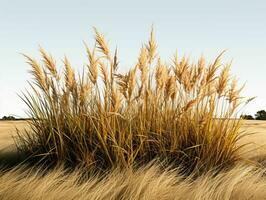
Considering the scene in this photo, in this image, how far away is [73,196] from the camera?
10.6 feet

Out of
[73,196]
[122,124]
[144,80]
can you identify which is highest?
[144,80]

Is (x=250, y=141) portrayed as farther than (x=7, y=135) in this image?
No

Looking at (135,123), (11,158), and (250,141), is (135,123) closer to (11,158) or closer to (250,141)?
(11,158)

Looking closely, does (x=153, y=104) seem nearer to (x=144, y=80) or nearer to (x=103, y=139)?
(x=144, y=80)

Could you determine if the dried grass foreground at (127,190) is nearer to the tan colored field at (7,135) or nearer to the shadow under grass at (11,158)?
the shadow under grass at (11,158)

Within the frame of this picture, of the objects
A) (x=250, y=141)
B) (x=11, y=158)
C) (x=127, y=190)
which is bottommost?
(x=127, y=190)

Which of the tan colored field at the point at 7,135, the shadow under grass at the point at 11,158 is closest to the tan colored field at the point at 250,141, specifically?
the tan colored field at the point at 7,135

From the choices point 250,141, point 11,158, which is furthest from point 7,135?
point 250,141

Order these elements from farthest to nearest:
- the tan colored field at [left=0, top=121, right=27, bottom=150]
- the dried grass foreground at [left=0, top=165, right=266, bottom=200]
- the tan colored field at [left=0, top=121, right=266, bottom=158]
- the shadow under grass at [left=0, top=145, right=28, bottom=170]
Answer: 1. the tan colored field at [left=0, top=121, right=27, bottom=150]
2. the tan colored field at [left=0, top=121, right=266, bottom=158]
3. the shadow under grass at [left=0, top=145, right=28, bottom=170]
4. the dried grass foreground at [left=0, top=165, right=266, bottom=200]

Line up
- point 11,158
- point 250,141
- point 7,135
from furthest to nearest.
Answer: point 7,135 → point 250,141 → point 11,158

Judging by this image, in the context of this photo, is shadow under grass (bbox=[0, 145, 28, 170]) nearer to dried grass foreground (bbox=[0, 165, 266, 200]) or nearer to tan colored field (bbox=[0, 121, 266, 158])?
tan colored field (bbox=[0, 121, 266, 158])

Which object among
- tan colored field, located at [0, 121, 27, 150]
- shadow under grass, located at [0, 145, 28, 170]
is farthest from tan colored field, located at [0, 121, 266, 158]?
shadow under grass, located at [0, 145, 28, 170]

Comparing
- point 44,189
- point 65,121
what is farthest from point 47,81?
point 44,189

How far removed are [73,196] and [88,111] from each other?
1525mm
